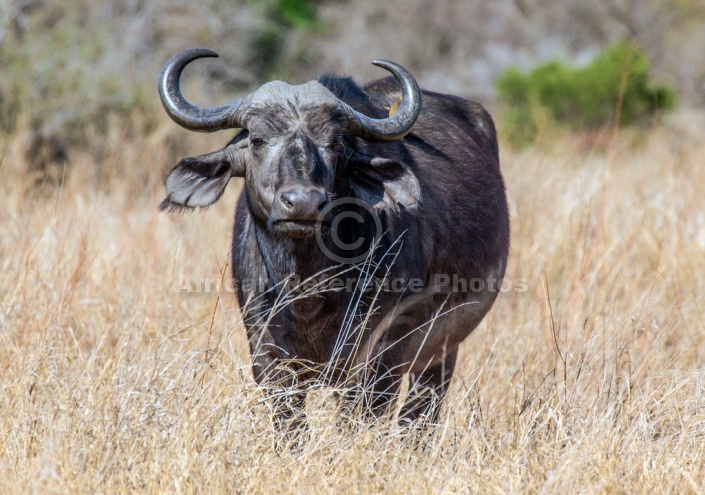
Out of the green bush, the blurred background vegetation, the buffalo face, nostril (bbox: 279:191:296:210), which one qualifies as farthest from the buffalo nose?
the green bush

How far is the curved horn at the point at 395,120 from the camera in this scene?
166 inches

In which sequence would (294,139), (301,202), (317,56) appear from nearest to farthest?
(301,202)
(294,139)
(317,56)

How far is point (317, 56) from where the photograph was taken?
887 inches

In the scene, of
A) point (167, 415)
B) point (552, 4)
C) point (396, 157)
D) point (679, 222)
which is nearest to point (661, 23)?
point (552, 4)

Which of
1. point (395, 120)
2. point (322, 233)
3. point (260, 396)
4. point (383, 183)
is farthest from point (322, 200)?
point (260, 396)

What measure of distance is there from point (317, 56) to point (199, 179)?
18601 mm

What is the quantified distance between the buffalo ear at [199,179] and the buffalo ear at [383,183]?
567mm

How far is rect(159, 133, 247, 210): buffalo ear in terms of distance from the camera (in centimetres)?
438

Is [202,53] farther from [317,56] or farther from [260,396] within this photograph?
[317,56]

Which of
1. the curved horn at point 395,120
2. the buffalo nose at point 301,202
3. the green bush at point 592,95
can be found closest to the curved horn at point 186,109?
the curved horn at point 395,120

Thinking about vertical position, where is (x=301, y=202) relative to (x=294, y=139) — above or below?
below

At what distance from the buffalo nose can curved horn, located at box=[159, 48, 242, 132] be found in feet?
2.14

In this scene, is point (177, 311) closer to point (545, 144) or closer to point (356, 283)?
point (356, 283)

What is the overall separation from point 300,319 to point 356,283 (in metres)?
0.31
